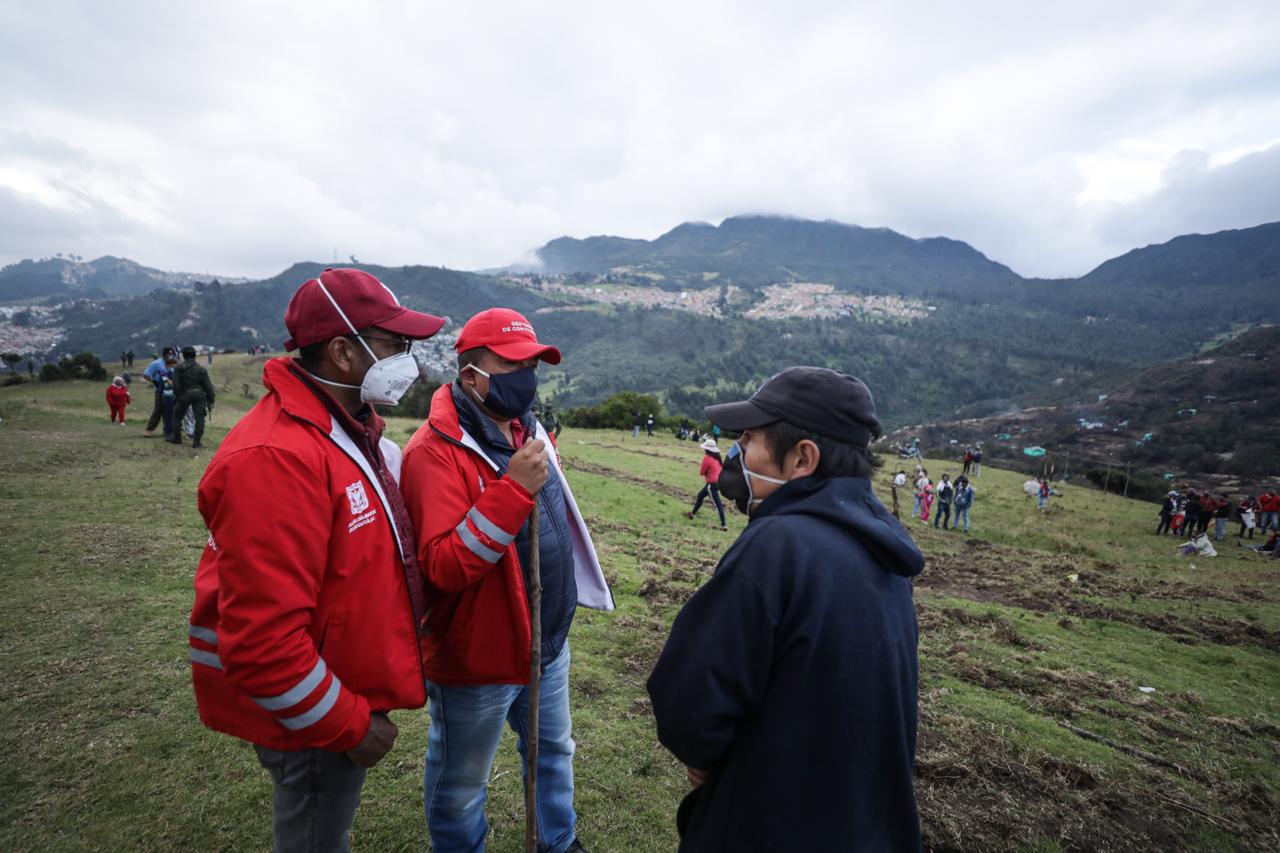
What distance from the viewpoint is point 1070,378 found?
15625cm

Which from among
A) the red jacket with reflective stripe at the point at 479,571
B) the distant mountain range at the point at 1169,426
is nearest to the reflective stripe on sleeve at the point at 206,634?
the red jacket with reflective stripe at the point at 479,571

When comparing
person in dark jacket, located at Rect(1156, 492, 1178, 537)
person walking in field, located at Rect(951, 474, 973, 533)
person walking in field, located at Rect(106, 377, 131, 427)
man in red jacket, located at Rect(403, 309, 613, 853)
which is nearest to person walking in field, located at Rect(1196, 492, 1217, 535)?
person in dark jacket, located at Rect(1156, 492, 1178, 537)

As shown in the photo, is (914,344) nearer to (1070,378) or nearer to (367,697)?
(1070,378)

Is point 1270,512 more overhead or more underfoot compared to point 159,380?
more underfoot

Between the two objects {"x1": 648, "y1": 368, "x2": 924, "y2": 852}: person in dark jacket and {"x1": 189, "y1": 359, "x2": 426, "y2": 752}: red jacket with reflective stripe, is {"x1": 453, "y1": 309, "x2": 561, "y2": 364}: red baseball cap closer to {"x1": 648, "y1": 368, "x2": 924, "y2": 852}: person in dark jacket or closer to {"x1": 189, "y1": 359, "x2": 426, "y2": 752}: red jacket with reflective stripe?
{"x1": 189, "y1": 359, "x2": 426, "y2": 752}: red jacket with reflective stripe

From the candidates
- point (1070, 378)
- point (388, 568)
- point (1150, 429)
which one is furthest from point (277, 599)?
point (1070, 378)

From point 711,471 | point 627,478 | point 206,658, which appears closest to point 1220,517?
point 711,471

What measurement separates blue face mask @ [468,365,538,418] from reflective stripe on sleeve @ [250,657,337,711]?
128cm

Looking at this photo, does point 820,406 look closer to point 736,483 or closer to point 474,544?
point 736,483

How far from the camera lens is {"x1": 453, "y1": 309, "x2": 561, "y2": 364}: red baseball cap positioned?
105 inches

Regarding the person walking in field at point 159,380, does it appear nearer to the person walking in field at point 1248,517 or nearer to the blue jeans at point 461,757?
the blue jeans at point 461,757

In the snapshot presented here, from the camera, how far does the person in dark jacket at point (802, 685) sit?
1650 mm

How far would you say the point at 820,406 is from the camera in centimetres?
192

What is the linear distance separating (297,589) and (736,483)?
156 cm
